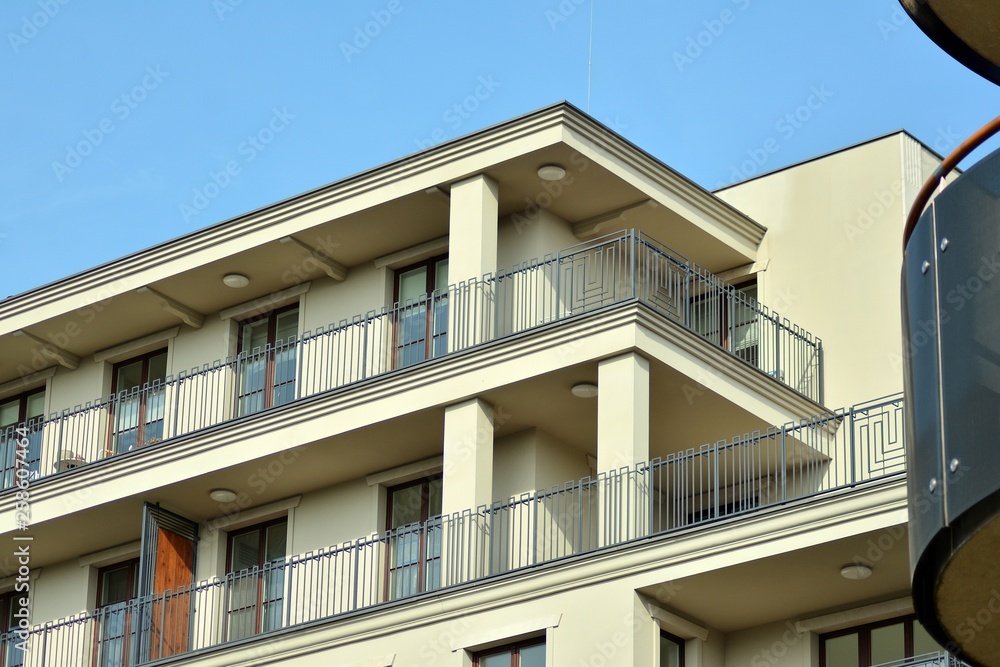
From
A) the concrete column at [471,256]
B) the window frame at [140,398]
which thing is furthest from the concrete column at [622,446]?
the window frame at [140,398]

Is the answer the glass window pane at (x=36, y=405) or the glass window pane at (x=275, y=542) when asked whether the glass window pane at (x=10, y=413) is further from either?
the glass window pane at (x=275, y=542)

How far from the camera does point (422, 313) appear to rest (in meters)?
29.2

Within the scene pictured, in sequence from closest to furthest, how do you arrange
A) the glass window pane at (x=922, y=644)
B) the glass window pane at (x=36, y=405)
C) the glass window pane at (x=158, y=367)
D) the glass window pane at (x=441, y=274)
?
the glass window pane at (x=922, y=644) < the glass window pane at (x=441, y=274) < the glass window pane at (x=158, y=367) < the glass window pane at (x=36, y=405)

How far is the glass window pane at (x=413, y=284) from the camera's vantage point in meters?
30.2

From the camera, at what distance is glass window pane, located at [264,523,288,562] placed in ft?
98.3

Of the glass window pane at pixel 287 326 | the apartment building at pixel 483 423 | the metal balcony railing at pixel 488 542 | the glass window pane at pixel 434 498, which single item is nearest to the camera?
the apartment building at pixel 483 423

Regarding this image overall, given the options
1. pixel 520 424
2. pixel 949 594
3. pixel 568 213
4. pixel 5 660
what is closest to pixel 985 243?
pixel 949 594

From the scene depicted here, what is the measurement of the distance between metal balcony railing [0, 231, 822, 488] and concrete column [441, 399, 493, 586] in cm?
111

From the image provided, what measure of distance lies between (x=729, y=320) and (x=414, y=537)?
6.38 metres

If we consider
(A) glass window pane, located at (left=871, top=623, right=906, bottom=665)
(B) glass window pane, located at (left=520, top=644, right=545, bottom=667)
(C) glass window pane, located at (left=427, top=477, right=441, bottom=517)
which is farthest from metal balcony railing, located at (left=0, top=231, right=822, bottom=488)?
(A) glass window pane, located at (left=871, top=623, right=906, bottom=665)

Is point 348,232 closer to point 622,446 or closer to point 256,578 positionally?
point 256,578

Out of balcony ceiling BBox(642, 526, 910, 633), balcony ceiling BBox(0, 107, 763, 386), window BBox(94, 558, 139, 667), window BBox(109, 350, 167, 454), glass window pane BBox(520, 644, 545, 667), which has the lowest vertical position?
glass window pane BBox(520, 644, 545, 667)

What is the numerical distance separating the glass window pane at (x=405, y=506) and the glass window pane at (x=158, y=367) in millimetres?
6254

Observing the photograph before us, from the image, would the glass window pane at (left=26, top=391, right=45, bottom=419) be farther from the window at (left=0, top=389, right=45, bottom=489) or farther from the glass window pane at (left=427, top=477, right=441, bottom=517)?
the glass window pane at (left=427, top=477, right=441, bottom=517)
